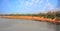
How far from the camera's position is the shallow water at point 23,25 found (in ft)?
8.96

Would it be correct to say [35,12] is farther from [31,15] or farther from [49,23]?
[49,23]

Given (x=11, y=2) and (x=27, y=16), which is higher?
(x=11, y=2)

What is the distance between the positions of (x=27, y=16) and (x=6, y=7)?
1.07 ft

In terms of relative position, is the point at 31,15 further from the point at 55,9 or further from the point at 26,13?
the point at 55,9

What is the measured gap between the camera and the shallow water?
273 centimetres

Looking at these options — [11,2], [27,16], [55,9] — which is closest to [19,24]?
[27,16]

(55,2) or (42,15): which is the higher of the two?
(55,2)

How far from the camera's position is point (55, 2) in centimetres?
273

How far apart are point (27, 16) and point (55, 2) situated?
0.44 m

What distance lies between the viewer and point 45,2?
2.76 metres

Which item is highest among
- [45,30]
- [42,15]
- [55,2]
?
[55,2]

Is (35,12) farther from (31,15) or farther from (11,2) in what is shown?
(11,2)

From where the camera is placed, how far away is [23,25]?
275 centimetres

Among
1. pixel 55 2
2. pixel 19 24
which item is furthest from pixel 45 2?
pixel 19 24
